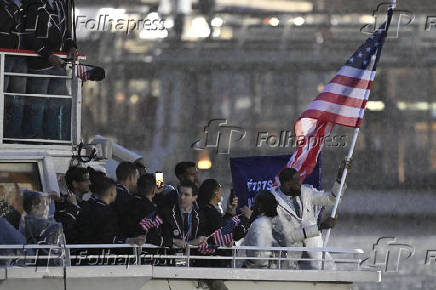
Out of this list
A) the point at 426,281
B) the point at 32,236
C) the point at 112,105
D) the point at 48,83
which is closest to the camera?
the point at 32,236

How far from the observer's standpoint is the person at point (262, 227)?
9.48 meters

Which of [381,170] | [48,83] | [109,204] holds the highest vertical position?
[48,83]

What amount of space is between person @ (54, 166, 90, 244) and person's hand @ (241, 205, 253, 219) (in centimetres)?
115

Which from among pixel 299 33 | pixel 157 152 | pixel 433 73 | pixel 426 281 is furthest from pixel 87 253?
pixel 433 73

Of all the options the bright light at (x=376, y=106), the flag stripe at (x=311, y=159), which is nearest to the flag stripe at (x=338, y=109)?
the flag stripe at (x=311, y=159)

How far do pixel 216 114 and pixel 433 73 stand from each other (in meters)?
7.55

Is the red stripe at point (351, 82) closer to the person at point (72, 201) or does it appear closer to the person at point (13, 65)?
the person at point (72, 201)

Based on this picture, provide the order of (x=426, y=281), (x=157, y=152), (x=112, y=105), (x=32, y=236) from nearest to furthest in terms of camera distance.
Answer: (x=32, y=236) → (x=426, y=281) → (x=157, y=152) → (x=112, y=105)

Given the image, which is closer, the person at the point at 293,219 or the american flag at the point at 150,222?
the american flag at the point at 150,222

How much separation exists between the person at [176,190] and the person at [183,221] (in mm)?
44

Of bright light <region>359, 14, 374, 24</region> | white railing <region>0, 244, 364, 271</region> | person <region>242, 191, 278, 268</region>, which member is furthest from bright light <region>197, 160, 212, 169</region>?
white railing <region>0, 244, 364, 271</region>

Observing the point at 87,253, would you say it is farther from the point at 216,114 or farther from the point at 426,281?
the point at 216,114

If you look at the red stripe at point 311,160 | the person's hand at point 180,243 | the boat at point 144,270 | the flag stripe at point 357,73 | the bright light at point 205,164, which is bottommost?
the bright light at point 205,164

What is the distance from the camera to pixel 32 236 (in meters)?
9.16
